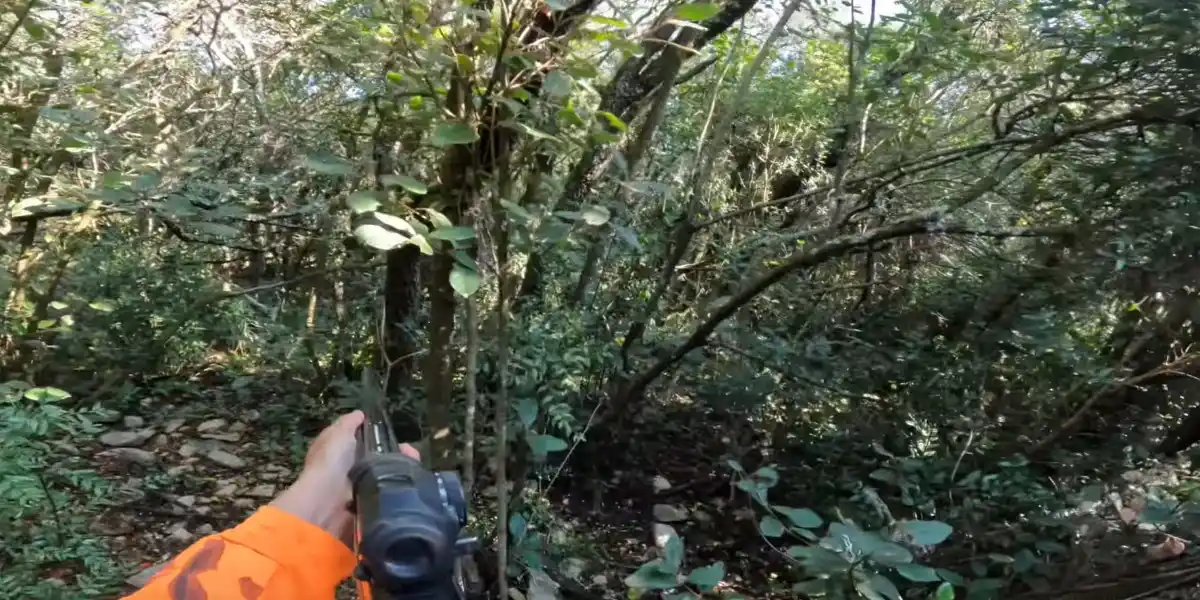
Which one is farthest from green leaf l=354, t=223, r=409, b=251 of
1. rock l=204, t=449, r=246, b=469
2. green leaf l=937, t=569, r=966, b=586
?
rock l=204, t=449, r=246, b=469

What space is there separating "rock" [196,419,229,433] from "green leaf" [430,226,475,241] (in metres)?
2.08

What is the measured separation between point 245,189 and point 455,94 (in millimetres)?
1665

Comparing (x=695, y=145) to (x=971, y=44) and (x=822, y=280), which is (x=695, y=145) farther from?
(x=971, y=44)

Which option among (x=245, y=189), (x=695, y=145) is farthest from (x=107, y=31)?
(x=695, y=145)

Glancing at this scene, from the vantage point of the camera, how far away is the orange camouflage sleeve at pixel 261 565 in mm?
790

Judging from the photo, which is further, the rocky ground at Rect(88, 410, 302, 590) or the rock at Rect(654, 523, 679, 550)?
the rock at Rect(654, 523, 679, 550)

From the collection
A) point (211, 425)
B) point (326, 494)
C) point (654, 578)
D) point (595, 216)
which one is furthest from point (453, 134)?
point (211, 425)

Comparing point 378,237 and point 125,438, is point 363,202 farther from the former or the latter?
point 125,438

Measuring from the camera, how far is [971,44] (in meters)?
2.61

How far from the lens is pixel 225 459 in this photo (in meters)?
2.71

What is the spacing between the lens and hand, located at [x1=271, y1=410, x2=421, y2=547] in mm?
966

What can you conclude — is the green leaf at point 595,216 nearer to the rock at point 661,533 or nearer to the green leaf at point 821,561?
the green leaf at point 821,561

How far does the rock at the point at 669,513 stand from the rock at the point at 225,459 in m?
1.33

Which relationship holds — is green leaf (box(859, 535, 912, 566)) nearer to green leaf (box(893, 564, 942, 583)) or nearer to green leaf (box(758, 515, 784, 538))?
green leaf (box(893, 564, 942, 583))
